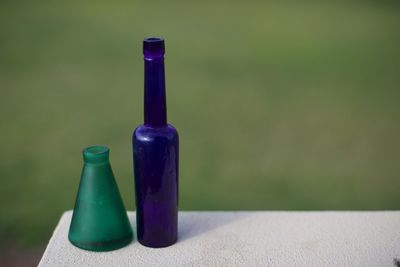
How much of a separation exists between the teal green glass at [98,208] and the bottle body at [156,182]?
38mm

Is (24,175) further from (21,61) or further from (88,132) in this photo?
(21,61)

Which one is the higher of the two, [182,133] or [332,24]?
[332,24]

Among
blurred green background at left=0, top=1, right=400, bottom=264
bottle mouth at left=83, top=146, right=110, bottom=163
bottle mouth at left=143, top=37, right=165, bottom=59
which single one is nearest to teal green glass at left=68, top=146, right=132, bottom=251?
bottle mouth at left=83, top=146, right=110, bottom=163

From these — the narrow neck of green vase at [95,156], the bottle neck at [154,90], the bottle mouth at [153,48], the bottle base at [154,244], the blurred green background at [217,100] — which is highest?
the bottle mouth at [153,48]

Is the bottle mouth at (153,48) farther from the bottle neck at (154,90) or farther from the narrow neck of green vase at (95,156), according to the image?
the narrow neck of green vase at (95,156)

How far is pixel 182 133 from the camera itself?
2.19m

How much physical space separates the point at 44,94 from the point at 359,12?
5.39 feet

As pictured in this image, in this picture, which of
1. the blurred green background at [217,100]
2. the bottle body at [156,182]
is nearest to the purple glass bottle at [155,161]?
the bottle body at [156,182]

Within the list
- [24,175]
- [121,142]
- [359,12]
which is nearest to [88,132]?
[121,142]

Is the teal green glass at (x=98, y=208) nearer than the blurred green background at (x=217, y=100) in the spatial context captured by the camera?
Yes

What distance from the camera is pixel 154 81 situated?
878 millimetres

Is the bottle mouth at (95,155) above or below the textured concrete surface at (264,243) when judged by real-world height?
above

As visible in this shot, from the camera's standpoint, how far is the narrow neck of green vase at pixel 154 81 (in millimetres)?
864

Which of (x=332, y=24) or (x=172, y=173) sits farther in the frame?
(x=332, y=24)
